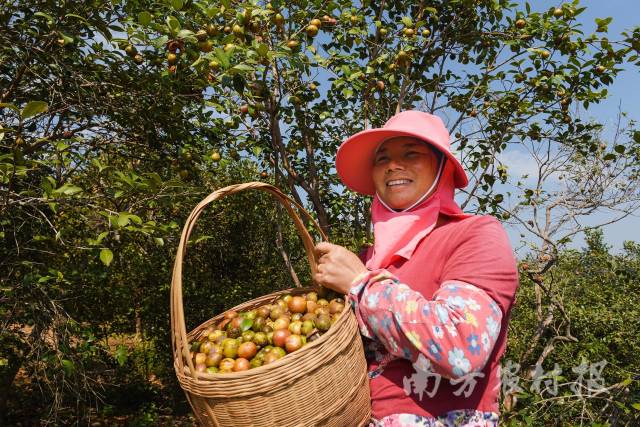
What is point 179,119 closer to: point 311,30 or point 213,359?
point 311,30

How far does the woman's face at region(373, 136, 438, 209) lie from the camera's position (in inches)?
61.6

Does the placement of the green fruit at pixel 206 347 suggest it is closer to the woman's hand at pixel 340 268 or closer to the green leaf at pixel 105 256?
the woman's hand at pixel 340 268

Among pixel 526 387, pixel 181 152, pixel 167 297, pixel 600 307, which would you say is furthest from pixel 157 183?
pixel 600 307

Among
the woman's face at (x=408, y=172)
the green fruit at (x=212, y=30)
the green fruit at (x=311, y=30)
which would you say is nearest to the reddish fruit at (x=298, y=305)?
the woman's face at (x=408, y=172)

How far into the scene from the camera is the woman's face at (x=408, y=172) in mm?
1564

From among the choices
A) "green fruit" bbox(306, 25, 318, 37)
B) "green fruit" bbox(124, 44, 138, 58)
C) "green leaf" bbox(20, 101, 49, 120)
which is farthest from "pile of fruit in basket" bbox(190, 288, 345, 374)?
"green fruit" bbox(124, 44, 138, 58)

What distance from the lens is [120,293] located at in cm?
547

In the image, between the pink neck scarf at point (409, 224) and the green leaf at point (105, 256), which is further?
the green leaf at point (105, 256)

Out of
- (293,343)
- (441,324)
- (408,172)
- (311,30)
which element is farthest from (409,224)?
(311,30)

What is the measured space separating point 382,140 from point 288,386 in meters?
0.95

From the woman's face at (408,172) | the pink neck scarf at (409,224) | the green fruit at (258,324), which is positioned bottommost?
the green fruit at (258,324)

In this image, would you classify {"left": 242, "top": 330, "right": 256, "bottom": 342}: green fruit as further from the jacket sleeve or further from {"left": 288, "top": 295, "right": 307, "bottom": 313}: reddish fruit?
the jacket sleeve

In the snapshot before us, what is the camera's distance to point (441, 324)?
3.76 feet

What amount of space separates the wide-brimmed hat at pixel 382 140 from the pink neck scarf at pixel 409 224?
112 millimetres
